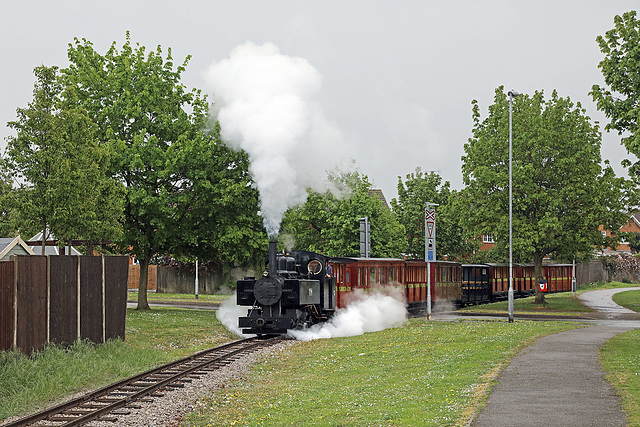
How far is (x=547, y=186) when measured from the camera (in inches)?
1524

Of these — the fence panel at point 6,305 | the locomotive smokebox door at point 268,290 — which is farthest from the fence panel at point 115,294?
the fence panel at point 6,305

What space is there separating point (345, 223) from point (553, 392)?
31.3 metres

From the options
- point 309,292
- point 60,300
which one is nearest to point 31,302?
point 60,300

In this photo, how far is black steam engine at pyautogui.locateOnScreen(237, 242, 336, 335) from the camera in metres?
22.5

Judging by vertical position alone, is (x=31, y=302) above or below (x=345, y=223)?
below

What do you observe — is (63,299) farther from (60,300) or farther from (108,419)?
(108,419)

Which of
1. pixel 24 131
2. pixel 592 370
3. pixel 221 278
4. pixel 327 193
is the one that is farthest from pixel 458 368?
pixel 221 278

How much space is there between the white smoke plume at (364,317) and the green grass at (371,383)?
1.66m

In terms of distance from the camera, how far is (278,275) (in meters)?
22.7

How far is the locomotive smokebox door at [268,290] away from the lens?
73.4 ft

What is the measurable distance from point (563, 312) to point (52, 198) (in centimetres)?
2567

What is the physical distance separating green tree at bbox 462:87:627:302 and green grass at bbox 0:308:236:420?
18.4 meters

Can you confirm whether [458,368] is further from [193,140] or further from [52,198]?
[193,140]

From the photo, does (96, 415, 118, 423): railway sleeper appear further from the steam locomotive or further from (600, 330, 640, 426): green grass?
the steam locomotive
